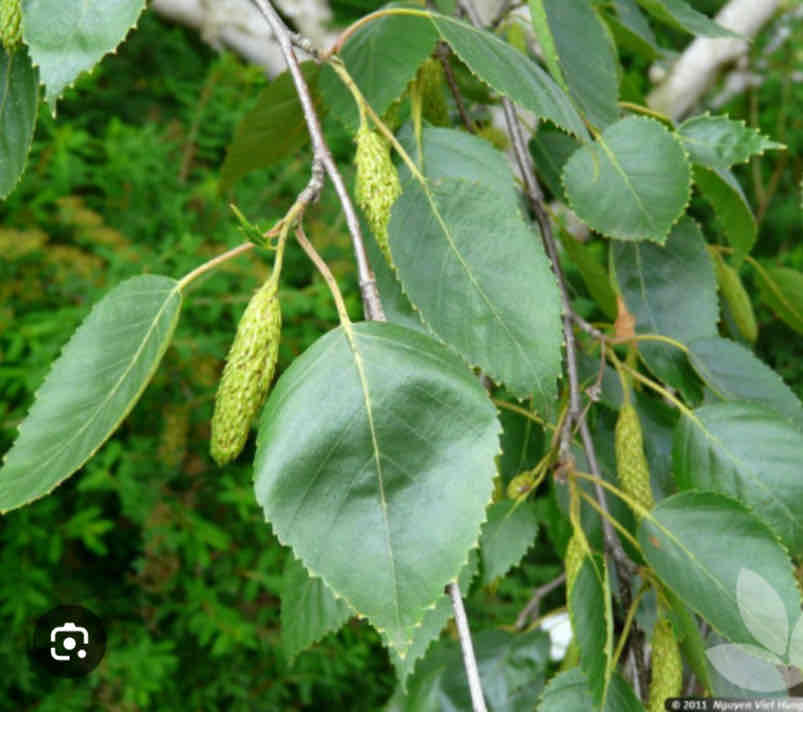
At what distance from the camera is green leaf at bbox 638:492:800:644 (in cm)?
50

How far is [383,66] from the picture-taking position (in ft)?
1.91

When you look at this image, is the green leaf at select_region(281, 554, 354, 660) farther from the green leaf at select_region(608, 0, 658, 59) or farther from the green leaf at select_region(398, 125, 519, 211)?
the green leaf at select_region(608, 0, 658, 59)

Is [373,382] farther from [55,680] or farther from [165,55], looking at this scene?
[165,55]

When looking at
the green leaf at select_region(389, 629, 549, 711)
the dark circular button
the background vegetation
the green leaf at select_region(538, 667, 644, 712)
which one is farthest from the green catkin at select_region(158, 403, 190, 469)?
the green leaf at select_region(538, 667, 644, 712)

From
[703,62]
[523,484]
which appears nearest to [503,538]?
[523,484]

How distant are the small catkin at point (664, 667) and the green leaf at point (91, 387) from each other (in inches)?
13.6

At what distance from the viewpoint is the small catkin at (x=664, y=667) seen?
0.57 meters

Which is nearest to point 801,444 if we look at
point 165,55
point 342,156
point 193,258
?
point 193,258

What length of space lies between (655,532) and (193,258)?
1045mm

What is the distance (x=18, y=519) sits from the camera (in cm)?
135

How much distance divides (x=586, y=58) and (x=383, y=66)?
14cm

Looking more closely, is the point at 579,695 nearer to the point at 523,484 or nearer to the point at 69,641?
the point at 523,484

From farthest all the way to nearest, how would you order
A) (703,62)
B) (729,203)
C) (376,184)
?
(703,62)
(729,203)
(376,184)

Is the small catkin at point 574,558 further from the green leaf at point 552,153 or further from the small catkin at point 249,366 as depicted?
the green leaf at point 552,153
